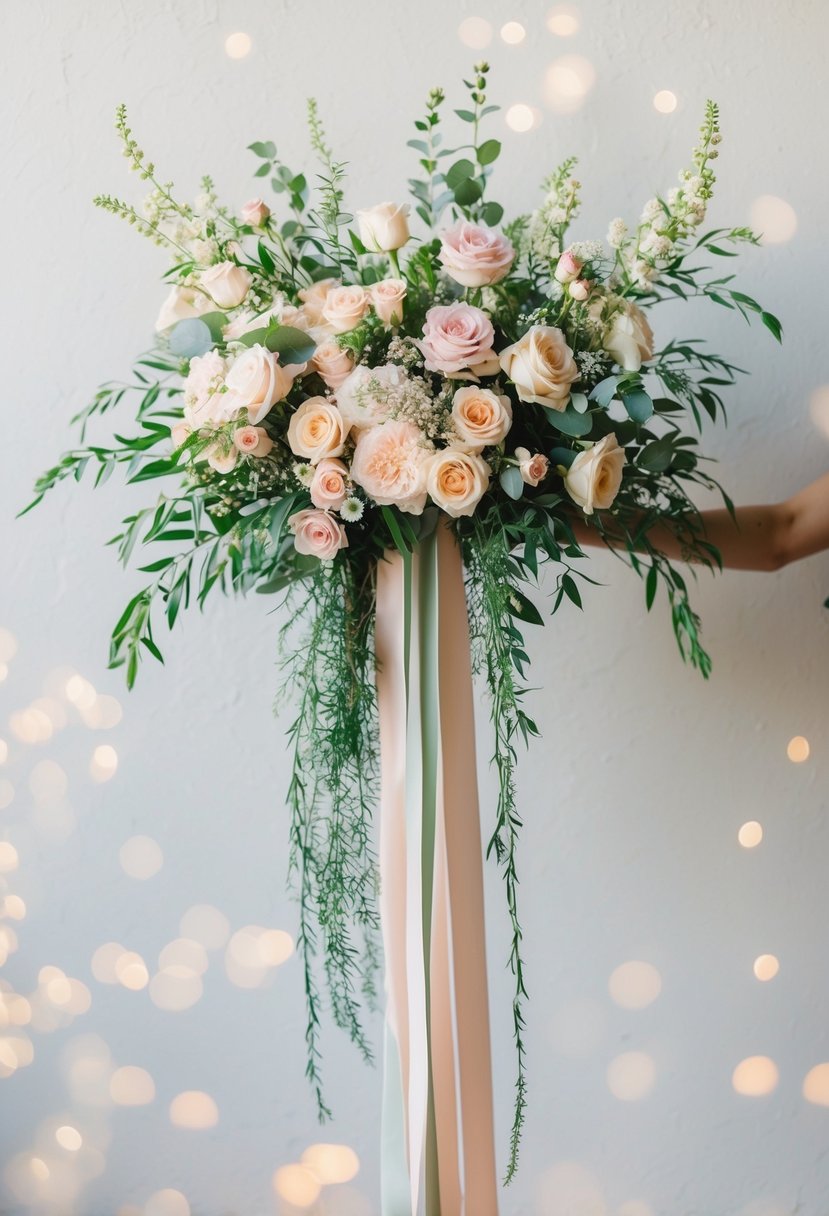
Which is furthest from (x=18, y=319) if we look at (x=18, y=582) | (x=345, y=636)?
(x=345, y=636)

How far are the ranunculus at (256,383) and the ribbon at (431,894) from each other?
22cm

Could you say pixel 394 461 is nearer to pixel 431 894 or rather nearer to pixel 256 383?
pixel 256 383

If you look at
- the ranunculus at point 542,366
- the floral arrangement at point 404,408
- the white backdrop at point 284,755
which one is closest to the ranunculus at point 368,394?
the floral arrangement at point 404,408

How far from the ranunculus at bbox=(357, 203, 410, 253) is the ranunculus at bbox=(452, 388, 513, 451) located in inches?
7.0

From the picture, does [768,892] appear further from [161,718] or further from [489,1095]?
[161,718]

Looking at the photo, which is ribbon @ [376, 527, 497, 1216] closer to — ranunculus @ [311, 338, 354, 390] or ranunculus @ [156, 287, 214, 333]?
ranunculus @ [311, 338, 354, 390]

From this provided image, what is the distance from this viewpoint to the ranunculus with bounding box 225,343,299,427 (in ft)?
2.94

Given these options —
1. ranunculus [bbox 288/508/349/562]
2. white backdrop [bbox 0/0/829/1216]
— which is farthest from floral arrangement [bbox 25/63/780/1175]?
white backdrop [bbox 0/0/829/1216]

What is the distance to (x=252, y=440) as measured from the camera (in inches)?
36.3

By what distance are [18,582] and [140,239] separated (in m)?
0.53

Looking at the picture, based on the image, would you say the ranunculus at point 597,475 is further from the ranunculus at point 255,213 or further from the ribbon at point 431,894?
the ranunculus at point 255,213

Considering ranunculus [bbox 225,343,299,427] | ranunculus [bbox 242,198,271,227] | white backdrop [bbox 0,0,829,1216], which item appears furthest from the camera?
white backdrop [bbox 0,0,829,1216]

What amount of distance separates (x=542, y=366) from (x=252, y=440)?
0.93 feet

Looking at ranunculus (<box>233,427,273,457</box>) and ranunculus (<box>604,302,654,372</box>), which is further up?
ranunculus (<box>604,302,654,372</box>)
